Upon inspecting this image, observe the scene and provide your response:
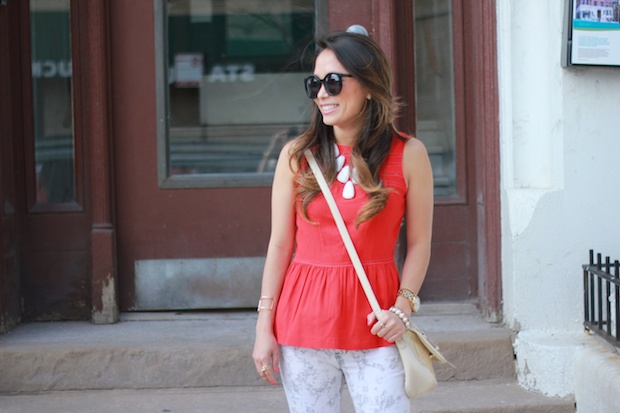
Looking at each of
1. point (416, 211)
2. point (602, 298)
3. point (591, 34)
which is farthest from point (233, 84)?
point (416, 211)

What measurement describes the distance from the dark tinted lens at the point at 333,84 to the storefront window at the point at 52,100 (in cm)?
333

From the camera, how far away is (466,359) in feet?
18.4

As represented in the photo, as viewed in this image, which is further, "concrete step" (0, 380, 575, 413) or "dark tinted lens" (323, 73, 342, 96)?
"concrete step" (0, 380, 575, 413)

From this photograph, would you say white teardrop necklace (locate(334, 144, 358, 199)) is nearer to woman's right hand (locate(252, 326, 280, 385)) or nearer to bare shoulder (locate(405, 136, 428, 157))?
bare shoulder (locate(405, 136, 428, 157))

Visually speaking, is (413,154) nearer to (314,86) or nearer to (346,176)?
(346,176)

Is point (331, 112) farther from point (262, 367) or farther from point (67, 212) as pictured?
point (67, 212)

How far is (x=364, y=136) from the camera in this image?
3.35 meters

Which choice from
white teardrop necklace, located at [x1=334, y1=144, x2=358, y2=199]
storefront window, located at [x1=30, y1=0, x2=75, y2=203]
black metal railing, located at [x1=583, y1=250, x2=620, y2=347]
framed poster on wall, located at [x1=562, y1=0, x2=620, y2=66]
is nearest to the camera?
white teardrop necklace, located at [x1=334, y1=144, x2=358, y2=199]

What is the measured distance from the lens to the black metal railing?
4867mm

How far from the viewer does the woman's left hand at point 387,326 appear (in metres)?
3.17

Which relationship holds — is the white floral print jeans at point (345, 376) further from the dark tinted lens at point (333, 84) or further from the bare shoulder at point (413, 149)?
the dark tinted lens at point (333, 84)

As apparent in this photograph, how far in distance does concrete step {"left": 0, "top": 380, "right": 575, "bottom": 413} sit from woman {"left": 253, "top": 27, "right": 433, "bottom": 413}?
2.02m

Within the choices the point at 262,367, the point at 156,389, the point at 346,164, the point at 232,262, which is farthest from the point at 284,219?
the point at 232,262

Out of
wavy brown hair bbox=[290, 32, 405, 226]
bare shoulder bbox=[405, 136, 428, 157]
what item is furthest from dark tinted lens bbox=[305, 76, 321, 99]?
bare shoulder bbox=[405, 136, 428, 157]
